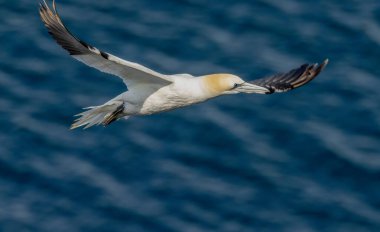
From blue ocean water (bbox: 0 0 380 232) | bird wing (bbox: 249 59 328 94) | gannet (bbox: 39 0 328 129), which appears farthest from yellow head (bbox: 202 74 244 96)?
blue ocean water (bbox: 0 0 380 232)

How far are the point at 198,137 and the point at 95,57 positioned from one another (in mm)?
8608

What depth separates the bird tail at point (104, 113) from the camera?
24703 millimetres

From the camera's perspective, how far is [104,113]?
991 inches

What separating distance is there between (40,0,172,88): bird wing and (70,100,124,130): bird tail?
0.42 meters

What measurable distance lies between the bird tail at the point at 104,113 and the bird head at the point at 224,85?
146 centimetres

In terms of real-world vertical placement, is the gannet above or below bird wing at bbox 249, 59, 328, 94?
below

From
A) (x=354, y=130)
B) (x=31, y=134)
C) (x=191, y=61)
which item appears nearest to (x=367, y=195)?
(x=354, y=130)

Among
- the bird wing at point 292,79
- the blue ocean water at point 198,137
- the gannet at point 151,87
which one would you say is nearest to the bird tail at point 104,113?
the gannet at point 151,87

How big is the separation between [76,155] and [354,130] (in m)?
5.86

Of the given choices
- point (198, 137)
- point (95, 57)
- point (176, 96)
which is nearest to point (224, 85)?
point (176, 96)

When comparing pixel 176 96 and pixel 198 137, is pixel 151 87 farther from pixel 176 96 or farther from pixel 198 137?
pixel 198 137

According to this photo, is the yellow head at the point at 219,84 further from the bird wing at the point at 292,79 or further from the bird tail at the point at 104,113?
the bird tail at the point at 104,113

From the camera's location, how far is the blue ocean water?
31.6 meters

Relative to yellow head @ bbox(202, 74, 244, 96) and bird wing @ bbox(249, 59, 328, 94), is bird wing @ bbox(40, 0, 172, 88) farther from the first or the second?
bird wing @ bbox(249, 59, 328, 94)
